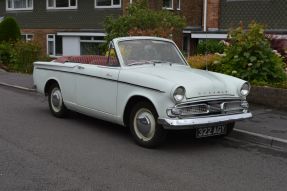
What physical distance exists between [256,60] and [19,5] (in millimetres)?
22786

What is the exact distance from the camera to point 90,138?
7629mm

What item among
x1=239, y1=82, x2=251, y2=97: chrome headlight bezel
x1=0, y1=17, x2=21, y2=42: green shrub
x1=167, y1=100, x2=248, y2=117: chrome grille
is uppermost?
x1=0, y1=17, x2=21, y2=42: green shrub

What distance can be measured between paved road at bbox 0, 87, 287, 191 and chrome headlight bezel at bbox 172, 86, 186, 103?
0.78 metres

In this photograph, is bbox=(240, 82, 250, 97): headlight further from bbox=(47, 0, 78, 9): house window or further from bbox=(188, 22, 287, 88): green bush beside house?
bbox=(47, 0, 78, 9): house window

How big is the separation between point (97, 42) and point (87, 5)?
2.20m

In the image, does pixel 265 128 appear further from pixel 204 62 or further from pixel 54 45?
pixel 54 45

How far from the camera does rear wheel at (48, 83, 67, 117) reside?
9.09 metres

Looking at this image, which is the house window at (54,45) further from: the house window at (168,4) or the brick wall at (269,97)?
the brick wall at (269,97)

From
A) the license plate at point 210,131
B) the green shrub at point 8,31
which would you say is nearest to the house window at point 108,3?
the green shrub at point 8,31

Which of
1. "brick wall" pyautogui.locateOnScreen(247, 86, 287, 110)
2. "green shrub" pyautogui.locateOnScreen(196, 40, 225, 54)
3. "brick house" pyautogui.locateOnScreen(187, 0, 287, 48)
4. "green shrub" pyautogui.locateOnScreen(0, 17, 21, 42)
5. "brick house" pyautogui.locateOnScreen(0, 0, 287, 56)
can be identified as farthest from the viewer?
"green shrub" pyautogui.locateOnScreen(0, 17, 21, 42)

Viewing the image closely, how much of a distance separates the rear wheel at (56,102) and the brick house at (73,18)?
38.4 ft

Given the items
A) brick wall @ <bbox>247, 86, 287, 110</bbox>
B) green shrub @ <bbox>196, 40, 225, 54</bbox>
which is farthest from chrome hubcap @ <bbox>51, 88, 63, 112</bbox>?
green shrub @ <bbox>196, 40, 225, 54</bbox>

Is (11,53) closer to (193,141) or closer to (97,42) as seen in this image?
(97,42)

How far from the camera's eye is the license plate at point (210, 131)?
6871mm
